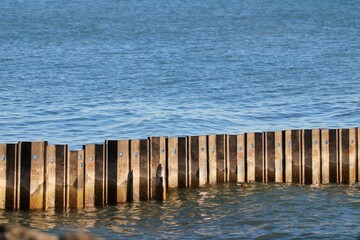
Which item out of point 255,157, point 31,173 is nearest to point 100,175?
point 31,173

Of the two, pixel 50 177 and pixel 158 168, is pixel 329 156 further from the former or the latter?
pixel 50 177

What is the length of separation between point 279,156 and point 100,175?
13.1 feet

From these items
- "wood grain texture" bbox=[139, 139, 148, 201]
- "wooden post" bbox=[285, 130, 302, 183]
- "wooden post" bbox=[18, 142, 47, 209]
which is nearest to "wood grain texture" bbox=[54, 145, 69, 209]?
"wooden post" bbox=[18, 142, 47, 209]

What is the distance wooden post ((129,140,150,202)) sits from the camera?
19.7 m

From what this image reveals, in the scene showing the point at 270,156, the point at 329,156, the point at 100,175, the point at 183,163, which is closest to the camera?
the point at 100,175

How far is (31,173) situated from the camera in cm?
1883

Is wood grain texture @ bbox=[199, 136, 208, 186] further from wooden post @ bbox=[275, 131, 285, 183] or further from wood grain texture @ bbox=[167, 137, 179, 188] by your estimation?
wooden post @ bbox=[275, 131, 285, 183]

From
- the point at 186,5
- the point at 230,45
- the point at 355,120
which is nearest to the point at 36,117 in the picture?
the point at 355,120

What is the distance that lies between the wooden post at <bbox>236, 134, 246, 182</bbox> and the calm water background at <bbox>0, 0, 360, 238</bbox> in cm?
54

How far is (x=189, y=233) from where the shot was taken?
58.4 feet

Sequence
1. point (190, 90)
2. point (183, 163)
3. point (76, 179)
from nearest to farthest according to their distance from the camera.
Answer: point (76, 179) < point (183, 163) < point (190, 90)

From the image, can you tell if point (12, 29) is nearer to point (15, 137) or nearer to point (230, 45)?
point (230, 45)

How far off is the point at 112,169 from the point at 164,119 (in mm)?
14209

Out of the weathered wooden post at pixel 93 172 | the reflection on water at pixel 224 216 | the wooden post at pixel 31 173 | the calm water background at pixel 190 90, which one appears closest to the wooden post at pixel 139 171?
the reflection on water at pixel 224 216
